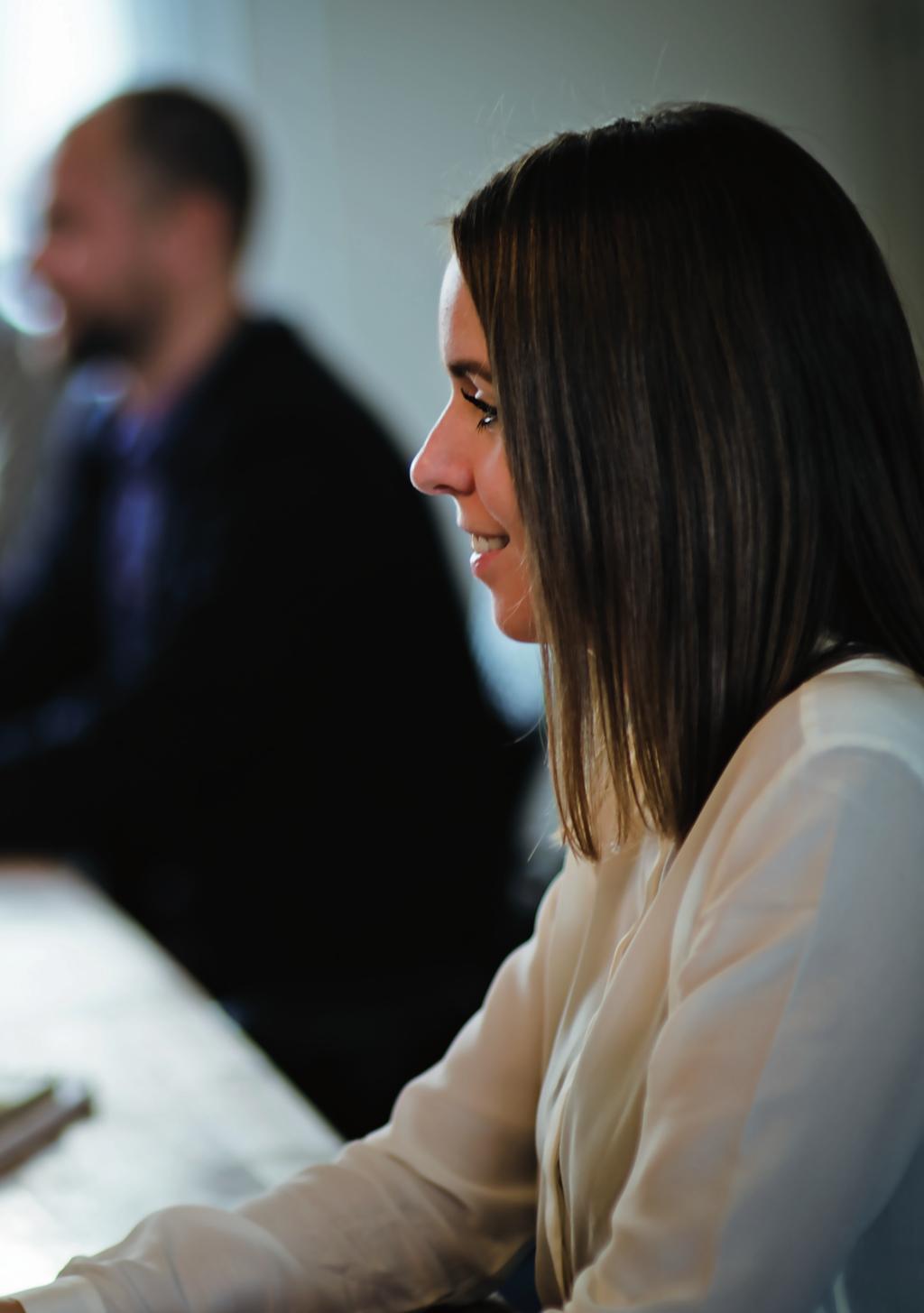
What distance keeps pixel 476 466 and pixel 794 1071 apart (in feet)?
1.36

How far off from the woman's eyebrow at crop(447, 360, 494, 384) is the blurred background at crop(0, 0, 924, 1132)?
2.24m

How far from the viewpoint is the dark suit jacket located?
209 cm

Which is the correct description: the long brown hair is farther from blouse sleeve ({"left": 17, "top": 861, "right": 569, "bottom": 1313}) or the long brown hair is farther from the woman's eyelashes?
blouse sleeve ({"left": 17, "top": 861, "right": 569, "bottom": 1313})

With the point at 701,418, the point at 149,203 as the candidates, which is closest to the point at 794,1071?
the point at 701,418

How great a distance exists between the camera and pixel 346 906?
7.23 feet

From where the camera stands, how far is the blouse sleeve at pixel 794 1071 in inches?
26.4

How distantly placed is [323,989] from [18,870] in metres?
0.47

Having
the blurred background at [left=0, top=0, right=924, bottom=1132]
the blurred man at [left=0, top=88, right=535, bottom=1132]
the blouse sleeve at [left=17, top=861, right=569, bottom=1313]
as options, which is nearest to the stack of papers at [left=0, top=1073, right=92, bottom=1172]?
the blouse sleeve at [left=17, top=861, right=569, bottom=1313]

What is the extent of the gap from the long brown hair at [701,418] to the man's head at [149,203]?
6.14 ft

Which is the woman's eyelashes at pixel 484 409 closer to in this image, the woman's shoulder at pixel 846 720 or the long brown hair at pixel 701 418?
the long brown hair at pixel 701 418

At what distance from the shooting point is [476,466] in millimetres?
900

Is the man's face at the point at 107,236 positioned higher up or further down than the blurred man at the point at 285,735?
higher up

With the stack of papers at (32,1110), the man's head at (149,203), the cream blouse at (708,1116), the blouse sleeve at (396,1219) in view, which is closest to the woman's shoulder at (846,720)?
the cream blouse at (708,1116)

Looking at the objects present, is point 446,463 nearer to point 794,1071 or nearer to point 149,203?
point 794,1071
